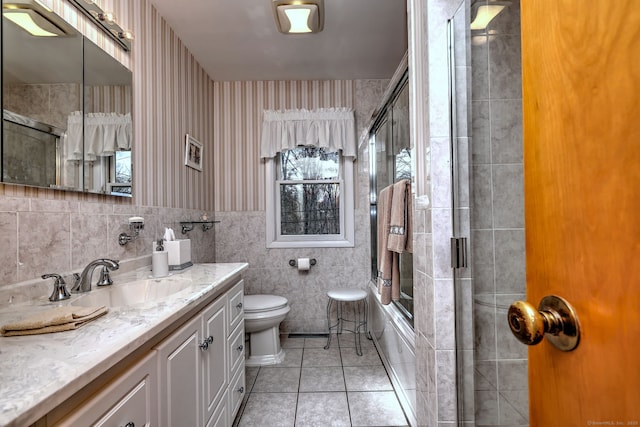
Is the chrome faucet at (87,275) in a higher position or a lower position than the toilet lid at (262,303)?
higher

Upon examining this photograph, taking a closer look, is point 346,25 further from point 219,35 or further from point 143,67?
point 143,67

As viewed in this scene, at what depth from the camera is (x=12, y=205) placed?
3.35ft

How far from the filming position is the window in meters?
3.07

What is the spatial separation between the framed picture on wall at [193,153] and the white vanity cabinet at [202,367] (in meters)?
1.27

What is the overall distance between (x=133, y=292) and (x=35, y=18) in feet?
3.80

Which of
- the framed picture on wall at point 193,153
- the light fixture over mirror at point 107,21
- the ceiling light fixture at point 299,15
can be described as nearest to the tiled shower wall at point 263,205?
the framed picture on wall at point 193,153

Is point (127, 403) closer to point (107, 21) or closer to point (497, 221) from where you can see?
point (497, 221)

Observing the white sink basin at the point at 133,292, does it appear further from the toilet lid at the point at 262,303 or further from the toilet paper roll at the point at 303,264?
the toilet paper roll at the point at 303,264

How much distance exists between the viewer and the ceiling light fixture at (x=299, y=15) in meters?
1.84

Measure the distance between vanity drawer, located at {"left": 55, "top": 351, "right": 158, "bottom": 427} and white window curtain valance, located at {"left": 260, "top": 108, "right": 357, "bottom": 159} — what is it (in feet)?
7.92

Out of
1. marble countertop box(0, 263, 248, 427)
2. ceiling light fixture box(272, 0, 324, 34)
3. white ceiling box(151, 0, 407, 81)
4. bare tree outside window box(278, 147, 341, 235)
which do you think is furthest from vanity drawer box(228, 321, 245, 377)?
white ceiling box(151, 0, 407, 81)

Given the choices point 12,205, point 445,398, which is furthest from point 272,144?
point 445,398

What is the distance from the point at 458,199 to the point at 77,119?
163cm

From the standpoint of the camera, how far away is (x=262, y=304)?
239cm
